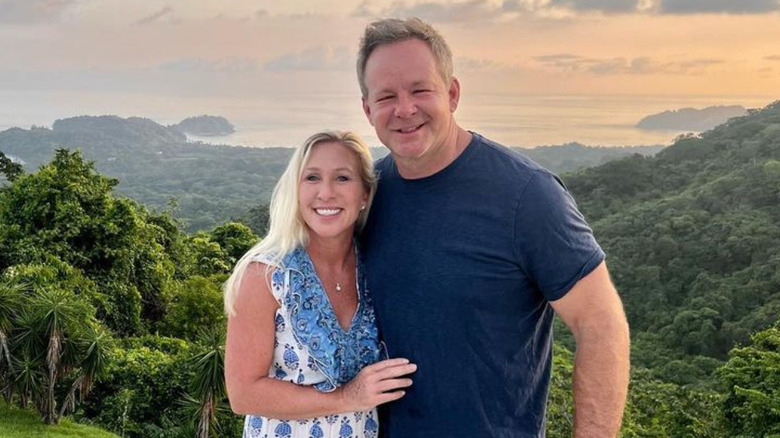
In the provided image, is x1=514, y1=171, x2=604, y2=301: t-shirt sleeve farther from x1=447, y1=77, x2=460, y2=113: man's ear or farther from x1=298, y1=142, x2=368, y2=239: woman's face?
x1=298, y1=142, x2=368, y2=239: woman's face

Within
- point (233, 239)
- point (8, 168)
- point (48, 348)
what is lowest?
point (48, 348)

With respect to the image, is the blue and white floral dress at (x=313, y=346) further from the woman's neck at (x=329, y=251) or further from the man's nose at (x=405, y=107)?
the man's nose at (x=405, y=107)

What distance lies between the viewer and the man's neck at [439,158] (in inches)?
79.6

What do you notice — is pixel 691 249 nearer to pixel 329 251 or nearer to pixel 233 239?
pixel 233 239

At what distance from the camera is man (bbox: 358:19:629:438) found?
1.86 m

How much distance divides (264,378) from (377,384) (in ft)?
1.15

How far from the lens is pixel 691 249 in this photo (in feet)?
122

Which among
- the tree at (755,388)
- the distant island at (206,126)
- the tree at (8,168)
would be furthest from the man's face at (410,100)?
the distant island at (206,126)

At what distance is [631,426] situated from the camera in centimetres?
1460

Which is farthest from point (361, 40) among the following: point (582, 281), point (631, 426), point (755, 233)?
point (755, 233)

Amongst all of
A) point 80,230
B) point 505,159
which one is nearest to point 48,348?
point 80,230

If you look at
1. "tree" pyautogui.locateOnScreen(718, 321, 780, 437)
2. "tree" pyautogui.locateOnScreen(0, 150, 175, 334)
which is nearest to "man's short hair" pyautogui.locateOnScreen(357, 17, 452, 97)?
"tree" pyautogui.locateOnScreen(718, 321, 780, 437)

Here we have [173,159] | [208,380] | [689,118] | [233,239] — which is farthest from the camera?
[173,159]

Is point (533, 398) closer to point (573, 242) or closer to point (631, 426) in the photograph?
point (573, 242)
